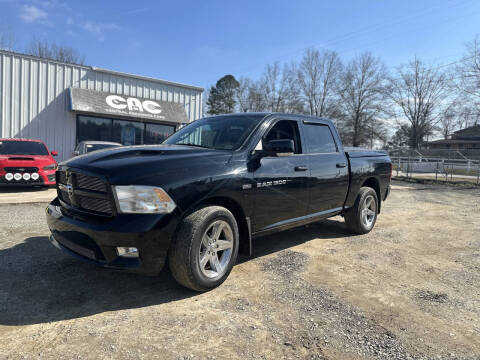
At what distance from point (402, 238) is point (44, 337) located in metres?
5.32

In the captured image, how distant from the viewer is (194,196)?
9.93 ft

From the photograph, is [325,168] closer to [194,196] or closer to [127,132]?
[194,196]

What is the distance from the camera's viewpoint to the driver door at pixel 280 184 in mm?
3684

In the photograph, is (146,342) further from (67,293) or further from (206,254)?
(67,293)

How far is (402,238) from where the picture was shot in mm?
5637

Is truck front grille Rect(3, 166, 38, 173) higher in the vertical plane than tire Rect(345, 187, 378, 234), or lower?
higher

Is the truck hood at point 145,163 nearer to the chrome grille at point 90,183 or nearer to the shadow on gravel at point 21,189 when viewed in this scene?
the chrome grille at point 90,183

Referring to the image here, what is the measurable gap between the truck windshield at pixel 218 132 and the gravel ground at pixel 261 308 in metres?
1.51

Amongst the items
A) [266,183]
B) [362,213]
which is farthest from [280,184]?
[362,213]

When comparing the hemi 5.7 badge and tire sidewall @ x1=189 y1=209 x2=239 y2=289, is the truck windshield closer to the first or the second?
the hemi 5.7 badge

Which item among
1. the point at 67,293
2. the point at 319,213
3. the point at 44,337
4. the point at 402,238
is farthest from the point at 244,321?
the point at 402,238

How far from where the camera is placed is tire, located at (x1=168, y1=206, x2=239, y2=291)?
2.91 meters

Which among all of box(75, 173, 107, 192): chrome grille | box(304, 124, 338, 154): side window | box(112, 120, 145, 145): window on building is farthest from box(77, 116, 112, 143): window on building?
box(75, 173, 107, 192): chrome grille

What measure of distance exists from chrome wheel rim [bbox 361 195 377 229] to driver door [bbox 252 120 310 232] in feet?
6.09
